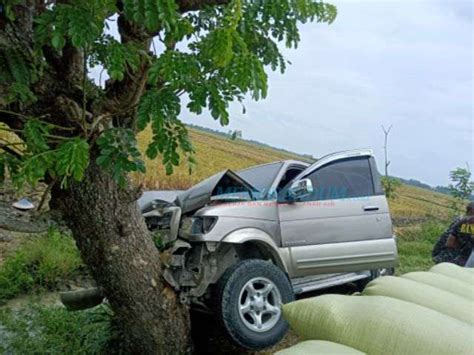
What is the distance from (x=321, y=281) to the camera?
4.71 meters

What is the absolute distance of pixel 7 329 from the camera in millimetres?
4723

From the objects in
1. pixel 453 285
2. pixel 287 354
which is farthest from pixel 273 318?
pixel 287 354

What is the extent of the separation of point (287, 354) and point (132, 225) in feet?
7.67

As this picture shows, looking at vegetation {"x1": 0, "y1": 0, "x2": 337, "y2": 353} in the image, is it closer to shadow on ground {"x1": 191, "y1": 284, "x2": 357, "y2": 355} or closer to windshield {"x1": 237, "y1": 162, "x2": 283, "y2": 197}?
shadow on ground {"x1": 191, "y1": 284, "x2": 357, "y2": 355}

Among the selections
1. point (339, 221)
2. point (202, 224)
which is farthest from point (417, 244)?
point (202, 224)

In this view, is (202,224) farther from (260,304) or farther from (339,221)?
(339,221)

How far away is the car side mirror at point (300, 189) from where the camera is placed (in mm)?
4273

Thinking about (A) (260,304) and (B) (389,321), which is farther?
(A) (260,304)

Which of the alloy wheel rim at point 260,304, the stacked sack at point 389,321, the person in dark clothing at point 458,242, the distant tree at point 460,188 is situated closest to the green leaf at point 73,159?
the stacked sack at point 389,321

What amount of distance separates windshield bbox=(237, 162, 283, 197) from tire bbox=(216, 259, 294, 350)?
35.2 inches

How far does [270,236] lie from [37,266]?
3556 mm

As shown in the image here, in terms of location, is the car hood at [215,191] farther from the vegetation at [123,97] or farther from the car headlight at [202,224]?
the vegetation at [123,97]

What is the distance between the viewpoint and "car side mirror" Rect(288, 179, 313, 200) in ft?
14.0

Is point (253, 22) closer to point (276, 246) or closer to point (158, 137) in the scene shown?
point (158, 137)
